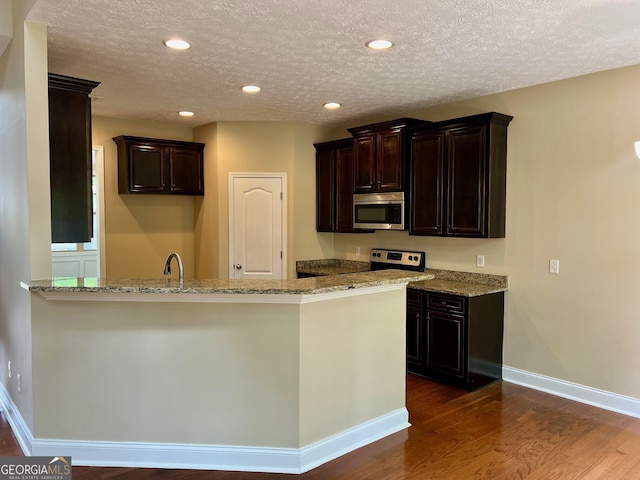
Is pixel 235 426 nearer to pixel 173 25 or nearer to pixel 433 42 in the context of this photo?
pixel 173 25

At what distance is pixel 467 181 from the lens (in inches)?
170

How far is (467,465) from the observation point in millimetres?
2885

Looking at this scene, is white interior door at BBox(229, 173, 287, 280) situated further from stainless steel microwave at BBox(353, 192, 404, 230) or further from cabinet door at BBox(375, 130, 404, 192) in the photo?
cabinet door at BBox(375, 130, 404, 192)

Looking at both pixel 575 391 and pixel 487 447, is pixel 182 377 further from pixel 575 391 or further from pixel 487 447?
pixel 575 391

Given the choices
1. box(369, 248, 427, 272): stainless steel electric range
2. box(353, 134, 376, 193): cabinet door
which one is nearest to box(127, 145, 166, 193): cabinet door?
box(353, 134, 376, 193): cabinet door

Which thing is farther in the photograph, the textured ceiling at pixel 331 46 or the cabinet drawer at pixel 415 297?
the cabinet drawer at pixel 415 297

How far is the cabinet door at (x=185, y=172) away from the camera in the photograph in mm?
5785

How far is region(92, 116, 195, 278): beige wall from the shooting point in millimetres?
5586

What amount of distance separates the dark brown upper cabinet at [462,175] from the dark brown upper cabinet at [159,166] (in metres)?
2.80

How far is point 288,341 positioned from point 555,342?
2599mm

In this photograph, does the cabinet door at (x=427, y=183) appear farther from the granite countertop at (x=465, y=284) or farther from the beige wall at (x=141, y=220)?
the beige wall at (x=141, y=220)

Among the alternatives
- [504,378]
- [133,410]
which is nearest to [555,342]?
[504,378]

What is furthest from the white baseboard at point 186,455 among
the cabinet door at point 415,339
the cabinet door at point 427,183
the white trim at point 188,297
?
the cabinet door at point 427,183

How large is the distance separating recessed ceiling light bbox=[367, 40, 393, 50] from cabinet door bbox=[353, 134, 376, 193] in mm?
1952
